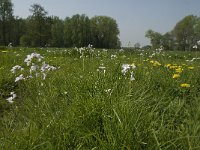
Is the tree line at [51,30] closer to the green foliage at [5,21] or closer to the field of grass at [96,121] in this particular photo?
the green foliage at [5,21]

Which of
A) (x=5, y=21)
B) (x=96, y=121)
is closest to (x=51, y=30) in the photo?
(x=5, y=21)

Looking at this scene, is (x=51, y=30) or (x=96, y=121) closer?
(x=96, y=121)

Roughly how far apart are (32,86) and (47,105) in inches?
38.1

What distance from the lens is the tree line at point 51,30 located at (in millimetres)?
70625

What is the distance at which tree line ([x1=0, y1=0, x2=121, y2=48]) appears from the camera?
7062 cm

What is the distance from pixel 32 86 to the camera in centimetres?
437

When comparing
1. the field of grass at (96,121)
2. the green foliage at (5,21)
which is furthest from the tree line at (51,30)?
the field of grass at (96,121)

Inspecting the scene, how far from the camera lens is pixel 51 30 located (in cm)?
7756

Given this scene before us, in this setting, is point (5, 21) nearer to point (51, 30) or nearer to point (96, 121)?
point (51, 30)

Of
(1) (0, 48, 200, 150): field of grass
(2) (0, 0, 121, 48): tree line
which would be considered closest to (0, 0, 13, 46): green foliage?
(2) (0, 0, 121, 48): tree line

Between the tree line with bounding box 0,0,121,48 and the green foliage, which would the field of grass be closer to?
the tree line with bounding box 0,0,121,48

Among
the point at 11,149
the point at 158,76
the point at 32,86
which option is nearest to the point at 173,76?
the point at 158,76

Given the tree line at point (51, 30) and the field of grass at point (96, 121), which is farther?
the tree line at point (51, 30)

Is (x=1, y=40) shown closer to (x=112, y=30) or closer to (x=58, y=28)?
(x=58, y=28)
